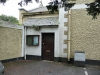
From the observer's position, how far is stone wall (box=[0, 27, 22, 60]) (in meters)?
8.80

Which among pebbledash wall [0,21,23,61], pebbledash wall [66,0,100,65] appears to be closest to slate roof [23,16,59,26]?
pebbledash wall [0,21,23,61]

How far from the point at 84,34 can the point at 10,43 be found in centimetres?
559

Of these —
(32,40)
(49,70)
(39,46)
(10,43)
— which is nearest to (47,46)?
(39,46)

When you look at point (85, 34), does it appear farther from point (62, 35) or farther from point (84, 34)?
point (62, 35)

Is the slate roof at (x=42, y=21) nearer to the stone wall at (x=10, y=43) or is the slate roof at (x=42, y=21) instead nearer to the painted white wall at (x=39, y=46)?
the painted white wall at (x=39, y=46)

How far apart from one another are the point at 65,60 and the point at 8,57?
4.32 m

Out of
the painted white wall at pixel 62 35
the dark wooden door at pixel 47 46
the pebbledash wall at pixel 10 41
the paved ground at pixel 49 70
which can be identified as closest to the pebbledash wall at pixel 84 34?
the painted white wall at pixel 62 35

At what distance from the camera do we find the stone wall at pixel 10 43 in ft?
28.9

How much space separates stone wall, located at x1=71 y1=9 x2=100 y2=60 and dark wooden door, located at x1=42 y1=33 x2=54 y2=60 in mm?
1787

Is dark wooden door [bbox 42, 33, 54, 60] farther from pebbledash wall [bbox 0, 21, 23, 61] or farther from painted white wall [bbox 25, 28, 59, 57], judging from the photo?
pebbledash wall [bbox 0, 21, 23, 61]

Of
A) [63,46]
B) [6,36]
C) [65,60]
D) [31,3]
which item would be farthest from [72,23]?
[31,3]

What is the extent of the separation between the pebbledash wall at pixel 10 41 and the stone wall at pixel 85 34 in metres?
4.39

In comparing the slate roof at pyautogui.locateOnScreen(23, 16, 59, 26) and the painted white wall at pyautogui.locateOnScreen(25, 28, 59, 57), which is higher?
the slate roof at pyautogui.locateOnScreen(23, 16, 59, 26)

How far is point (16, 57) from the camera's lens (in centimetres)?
1014
